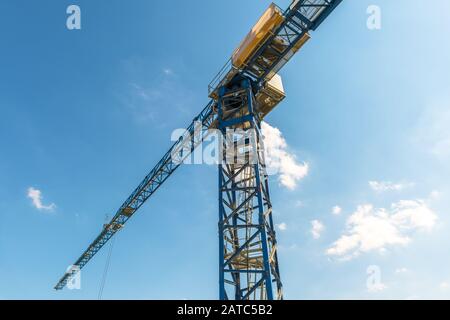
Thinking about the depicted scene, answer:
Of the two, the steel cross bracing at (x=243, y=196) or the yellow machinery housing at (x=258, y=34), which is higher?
the yellow machinery housing at (x=258, y=34)

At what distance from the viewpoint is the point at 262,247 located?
12.8 metres

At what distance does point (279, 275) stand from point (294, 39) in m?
11.4

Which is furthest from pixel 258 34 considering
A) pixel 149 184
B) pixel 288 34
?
pixel 149 184

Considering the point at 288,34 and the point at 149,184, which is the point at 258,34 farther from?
the point at 149,184

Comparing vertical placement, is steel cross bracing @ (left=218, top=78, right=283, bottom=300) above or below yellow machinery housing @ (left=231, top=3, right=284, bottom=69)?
below

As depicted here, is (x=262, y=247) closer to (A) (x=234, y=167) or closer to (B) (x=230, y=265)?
(B) (x=230, y=265)

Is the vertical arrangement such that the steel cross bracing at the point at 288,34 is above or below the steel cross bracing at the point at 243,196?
above

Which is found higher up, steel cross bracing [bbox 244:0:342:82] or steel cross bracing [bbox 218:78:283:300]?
steel cross bracing [bbox 244:0:342:82]

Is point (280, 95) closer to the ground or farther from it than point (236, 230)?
farther from it
